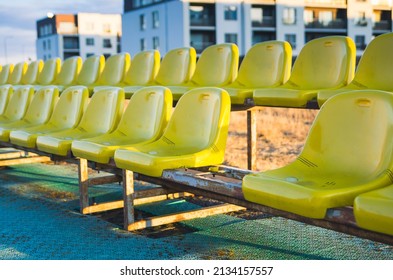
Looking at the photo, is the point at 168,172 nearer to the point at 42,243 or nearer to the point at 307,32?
the point at 42,243

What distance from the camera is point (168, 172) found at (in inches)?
129

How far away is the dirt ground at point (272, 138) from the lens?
6.76 m

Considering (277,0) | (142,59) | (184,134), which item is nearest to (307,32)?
(277,0)

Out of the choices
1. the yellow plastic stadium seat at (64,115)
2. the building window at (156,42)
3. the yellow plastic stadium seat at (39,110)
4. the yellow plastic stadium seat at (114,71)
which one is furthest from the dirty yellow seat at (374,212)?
the building window at (156,42)

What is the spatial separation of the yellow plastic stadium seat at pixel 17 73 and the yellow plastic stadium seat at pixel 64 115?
13.2ft

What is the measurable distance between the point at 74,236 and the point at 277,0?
32.3 m

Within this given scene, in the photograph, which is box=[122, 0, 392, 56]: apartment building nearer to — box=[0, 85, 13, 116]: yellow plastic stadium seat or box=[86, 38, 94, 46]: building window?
box=[86, 38, 94, 46]: building window

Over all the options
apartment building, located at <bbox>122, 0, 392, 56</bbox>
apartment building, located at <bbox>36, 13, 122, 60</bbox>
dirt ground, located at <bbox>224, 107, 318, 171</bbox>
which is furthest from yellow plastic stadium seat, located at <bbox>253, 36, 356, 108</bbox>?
apartment building, located at <bbox>36, 13, 122, 60</bbox>

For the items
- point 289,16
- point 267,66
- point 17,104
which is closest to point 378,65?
A: point 267,66

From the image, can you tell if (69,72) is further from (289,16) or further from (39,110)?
(289,16)

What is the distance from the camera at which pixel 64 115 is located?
540cm

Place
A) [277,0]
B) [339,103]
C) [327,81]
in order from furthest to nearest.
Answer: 1. [277,0]
2. [327,81]
3. [339,103]

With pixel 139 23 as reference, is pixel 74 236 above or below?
below

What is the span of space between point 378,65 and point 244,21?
2940 centimetres
